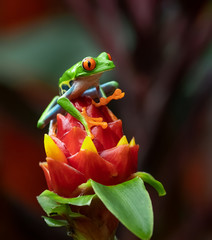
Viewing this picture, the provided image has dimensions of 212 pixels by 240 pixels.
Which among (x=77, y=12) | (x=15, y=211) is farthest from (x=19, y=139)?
(x=77, y=12)

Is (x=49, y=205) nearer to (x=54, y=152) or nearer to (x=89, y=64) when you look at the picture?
(x=54, y=152)

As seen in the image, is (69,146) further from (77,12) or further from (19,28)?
(19,28)

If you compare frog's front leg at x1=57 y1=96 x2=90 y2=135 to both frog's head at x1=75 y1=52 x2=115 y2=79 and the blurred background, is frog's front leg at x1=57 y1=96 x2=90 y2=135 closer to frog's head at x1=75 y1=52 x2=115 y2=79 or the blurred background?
frog's head at x1=75 y1=52 x2=115 y2=79

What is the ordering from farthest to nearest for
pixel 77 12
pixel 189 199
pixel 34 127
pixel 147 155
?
pixel 189 199 → pixel 34 127 → pixel 77 12 → pixel 147 155

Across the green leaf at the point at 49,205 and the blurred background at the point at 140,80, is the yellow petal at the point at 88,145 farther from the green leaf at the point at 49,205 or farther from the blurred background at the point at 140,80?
the blurred background at the point at 140,80

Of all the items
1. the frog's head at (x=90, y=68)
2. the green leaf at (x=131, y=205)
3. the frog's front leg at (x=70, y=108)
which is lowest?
the green leaf at (x=131, y=205)

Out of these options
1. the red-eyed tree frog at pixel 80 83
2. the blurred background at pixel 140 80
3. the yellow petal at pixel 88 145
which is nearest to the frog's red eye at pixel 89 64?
the red-eyed tree frog at pixel 80 83
